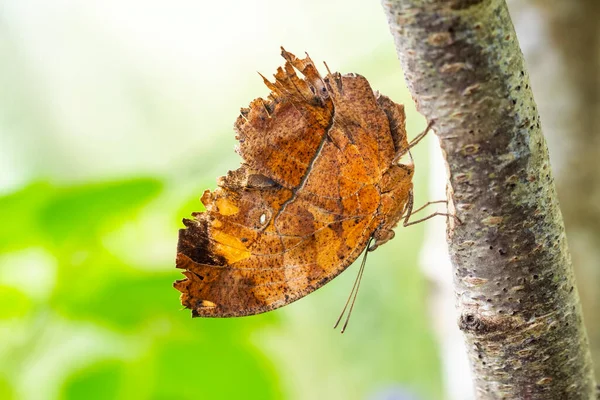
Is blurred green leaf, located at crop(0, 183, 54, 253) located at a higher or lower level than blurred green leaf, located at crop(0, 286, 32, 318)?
higher

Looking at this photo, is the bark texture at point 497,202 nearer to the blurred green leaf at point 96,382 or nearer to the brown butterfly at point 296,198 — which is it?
the brown butterfly at point 296,198

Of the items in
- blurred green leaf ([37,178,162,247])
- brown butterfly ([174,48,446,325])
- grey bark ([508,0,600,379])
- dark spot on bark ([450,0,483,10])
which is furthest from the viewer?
grey bark ([508,0,600,379])

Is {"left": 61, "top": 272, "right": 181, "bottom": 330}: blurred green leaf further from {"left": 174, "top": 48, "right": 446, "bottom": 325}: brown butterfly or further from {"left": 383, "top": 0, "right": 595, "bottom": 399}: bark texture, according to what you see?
{"left": 383, "top": 0, "right": 595, "bottom": 399}: bark texture

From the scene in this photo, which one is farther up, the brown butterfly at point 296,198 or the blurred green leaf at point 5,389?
the brown butterfly at point 296,198

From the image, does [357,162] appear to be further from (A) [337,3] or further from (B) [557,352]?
(A) [337,3]

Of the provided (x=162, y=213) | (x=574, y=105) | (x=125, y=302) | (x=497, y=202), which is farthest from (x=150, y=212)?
(x=574, y=105)

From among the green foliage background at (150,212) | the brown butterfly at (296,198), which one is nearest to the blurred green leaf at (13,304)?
the green foliage background at (150,212)

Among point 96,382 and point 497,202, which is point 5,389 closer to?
point 96,382

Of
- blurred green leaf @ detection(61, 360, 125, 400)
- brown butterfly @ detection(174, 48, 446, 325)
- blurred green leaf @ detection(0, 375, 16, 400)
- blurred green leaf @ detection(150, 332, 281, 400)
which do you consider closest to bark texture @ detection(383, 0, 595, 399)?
brown butterfly @ detection(174, 48, 446, 325)
